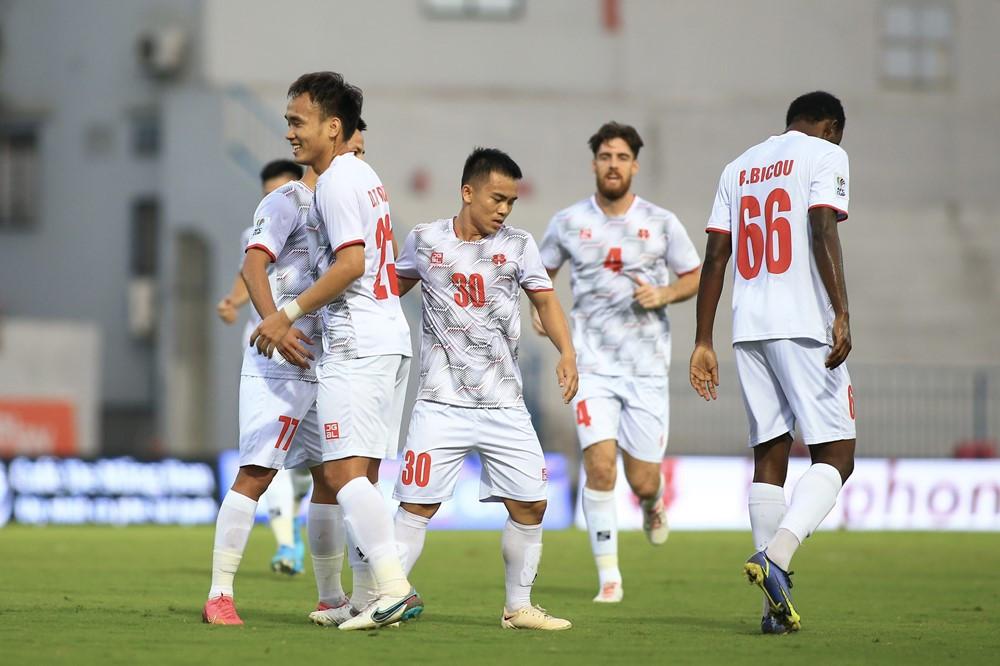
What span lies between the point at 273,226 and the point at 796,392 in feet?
8.29

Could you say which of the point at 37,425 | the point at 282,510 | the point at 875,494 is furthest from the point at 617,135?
the point at 37,425

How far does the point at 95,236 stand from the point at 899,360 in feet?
51.7

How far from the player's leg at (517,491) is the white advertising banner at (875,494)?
11589 millimetres

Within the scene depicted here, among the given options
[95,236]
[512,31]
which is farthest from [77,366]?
[512,31]

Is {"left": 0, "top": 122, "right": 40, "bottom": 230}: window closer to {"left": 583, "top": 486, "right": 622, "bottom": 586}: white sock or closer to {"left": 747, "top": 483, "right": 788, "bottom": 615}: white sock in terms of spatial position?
{"left": 583, "top": 486, "right": 622, "bottom": 586}: white sock

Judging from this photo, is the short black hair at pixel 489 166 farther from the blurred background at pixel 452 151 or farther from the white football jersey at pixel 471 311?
the blurred background at pixel 452 151

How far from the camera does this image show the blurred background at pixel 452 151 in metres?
28.1

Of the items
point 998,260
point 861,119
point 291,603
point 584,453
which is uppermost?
point 861,119

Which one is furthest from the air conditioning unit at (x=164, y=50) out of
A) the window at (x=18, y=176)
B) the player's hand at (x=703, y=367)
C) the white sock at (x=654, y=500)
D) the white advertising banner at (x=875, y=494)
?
the player's hand at (x=703, y=367)

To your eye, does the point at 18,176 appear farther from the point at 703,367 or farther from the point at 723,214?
the point at 703,367

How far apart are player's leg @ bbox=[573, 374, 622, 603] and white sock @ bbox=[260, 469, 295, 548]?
2.30 meters

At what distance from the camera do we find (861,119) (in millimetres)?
30969

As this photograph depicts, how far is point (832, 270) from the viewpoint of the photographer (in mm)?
8086

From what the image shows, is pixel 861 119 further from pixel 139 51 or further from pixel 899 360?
pixel 139 51
